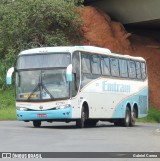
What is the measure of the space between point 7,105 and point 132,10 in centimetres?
1063

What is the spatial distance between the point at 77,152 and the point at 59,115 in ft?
33.2

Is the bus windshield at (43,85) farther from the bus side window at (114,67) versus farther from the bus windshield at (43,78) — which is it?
the bus side window at (114,67)

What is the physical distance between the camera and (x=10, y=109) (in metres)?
37.6

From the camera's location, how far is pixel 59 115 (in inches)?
987

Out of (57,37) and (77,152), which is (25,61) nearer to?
(77,152)

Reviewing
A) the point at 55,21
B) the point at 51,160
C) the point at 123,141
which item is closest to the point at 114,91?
the point at 123,141

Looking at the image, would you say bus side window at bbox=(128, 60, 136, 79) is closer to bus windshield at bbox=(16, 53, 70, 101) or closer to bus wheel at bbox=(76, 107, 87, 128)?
bus wheel at bbox=(76, 107, 87, 128)

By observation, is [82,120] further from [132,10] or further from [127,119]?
[132,10]

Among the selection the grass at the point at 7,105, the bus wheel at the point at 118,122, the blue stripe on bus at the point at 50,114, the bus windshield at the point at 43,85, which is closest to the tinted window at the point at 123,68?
the bus wheel at the point at 118,122

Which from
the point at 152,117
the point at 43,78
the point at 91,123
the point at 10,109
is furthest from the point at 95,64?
the point at 152,117

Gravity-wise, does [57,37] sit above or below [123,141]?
above

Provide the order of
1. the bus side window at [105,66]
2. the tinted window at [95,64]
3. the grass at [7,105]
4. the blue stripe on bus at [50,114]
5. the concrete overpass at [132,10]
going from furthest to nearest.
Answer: the concrete overpass at [132,10] → the grass at [7,105] → the bus side window at [105,66] → the tinted window at [95,64] → the blue stripe on bus at [50,114]

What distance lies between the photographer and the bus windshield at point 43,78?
2519cm

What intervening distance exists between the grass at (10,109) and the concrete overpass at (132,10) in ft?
20.6
